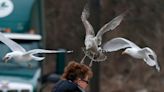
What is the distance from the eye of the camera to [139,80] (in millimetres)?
23641

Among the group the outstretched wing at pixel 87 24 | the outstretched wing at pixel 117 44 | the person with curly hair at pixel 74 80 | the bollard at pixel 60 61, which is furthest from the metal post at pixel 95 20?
the outstretched wing at pixel 117 44

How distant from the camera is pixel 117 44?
696cm

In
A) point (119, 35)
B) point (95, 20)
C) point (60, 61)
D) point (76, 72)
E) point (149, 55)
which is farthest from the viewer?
point (119, 35)

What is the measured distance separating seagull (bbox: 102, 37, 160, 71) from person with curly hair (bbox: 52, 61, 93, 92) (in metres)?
0.32

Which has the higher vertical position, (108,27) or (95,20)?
(108,27)

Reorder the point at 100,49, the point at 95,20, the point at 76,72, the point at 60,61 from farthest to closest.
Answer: the point at 95,20 < the point at 60,61 < the point at 76,72 < the point at 100,49

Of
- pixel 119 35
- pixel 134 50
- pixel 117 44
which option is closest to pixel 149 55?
pixel 134 50

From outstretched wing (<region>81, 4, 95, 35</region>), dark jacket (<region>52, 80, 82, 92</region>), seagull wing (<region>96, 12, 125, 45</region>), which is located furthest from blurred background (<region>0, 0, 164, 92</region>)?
dark jacket (<region>52, 80, 82, 92</region>)

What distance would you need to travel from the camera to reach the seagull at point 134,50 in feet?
22.2

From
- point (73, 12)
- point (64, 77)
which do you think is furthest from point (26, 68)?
point (73, 12)

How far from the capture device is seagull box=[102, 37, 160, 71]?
676cm

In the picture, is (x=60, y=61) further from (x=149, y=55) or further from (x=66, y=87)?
(x=149, y=55)

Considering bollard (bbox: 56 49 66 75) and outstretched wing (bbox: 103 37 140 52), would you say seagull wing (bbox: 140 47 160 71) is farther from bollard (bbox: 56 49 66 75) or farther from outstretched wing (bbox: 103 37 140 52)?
bollard (bbox: 56 49 66 75)

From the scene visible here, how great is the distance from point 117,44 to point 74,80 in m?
0.50
